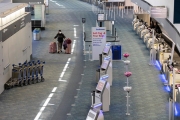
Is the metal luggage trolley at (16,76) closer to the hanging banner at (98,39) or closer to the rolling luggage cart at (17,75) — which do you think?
the rolling luggage cart at (17,75)

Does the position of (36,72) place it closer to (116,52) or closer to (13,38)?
(13,38)

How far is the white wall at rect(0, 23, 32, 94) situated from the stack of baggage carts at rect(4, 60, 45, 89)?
28 centimetres

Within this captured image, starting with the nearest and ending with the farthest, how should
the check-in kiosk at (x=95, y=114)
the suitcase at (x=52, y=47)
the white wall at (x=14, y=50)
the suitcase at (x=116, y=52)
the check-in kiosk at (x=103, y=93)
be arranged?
the check-in kiosk at (x=95, y=114) < the check-in kiosk at (x=103, y=93) < the white wall at (x=14, y=50) < the suitcase at (x=116, y=52) < the suitcase at (x=52, y=47)

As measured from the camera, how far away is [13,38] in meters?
26.6

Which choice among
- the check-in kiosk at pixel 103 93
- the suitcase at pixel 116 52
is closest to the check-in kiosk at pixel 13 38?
the suitcase at pixel 116 52

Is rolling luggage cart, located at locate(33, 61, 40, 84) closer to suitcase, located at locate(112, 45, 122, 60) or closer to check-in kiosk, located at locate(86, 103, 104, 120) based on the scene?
suitcase, located at locate(112, 45, 122, 60)

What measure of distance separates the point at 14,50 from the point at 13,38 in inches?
24.1

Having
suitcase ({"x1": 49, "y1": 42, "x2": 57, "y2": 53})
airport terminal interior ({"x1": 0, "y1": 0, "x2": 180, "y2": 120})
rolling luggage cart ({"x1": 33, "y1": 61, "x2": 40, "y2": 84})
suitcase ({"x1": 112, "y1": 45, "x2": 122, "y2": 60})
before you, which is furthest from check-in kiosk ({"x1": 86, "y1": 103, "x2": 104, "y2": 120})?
suitcase ({"x1": 49, "y1": 42, "x2": 57, "y2": 53})

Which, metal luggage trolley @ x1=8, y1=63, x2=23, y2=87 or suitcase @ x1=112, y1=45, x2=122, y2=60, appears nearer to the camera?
metal luggage trolley @ x1=8, y1=63, x2=23, y2=87

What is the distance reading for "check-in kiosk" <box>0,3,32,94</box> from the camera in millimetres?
24328

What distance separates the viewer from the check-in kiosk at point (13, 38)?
24328 mm

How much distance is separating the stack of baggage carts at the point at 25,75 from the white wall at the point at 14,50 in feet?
0.91

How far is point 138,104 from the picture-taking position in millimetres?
21547

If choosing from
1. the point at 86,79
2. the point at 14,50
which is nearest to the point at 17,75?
the point at 14,50
